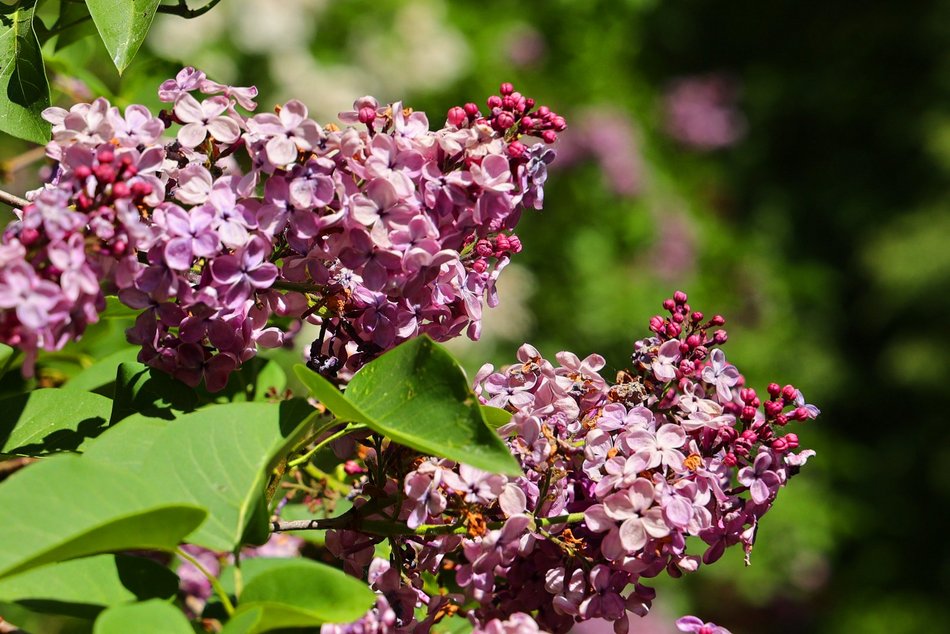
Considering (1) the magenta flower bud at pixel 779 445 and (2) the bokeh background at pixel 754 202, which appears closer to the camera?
(1) the magenta flower bud at pixel 779 445

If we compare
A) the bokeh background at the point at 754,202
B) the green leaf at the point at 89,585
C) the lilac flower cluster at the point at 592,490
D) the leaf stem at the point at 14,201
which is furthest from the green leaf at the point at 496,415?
the bokeh background at the point at 754,202

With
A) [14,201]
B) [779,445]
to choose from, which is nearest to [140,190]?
[14,201]

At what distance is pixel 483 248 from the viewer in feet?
2.56

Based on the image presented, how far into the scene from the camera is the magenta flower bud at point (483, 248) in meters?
0.78

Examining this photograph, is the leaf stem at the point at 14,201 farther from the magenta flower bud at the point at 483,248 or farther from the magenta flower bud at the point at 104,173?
the magenta flower bud at the point at 483,248

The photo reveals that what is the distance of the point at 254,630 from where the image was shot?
21.0 inches

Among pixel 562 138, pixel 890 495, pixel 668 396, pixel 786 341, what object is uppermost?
pixel 668 396

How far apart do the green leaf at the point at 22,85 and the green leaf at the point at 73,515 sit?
344 millimetres

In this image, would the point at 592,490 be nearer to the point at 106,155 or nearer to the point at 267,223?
the point at 267,223

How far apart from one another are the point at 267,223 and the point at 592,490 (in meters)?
0.30

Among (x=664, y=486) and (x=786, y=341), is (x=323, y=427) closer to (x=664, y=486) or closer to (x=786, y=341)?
(x=664, y=486)

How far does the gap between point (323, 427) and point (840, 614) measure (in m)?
5.26

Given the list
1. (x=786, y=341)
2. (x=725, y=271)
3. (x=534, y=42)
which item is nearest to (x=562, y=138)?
(x=534, y=42)

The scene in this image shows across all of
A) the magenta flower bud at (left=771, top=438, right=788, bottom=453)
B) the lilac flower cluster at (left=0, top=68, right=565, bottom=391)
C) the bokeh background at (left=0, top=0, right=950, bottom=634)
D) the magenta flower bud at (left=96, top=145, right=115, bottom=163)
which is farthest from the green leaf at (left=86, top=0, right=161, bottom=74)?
the bokeh background at (left=0, top=0, right=950, bottom=634)
